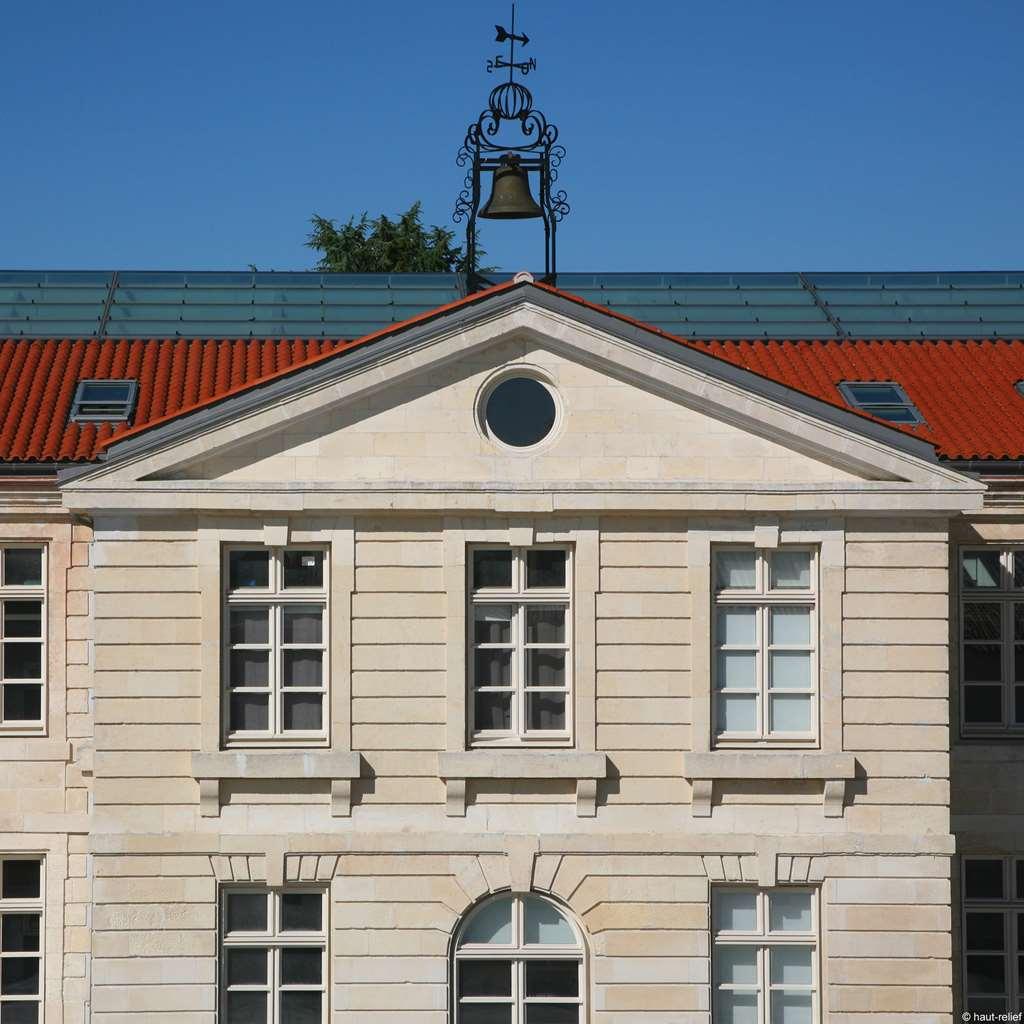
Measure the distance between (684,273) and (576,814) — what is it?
10.9m

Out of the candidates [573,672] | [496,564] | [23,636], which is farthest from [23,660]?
[573,672]

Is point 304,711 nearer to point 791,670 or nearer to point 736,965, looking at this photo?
point 791,670

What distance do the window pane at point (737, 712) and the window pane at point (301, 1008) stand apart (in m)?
Answer: 5.20

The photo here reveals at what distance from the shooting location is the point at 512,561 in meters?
19.4

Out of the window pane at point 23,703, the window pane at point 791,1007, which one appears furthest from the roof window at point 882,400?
the window pane at point 23,703

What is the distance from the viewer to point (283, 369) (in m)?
21.7

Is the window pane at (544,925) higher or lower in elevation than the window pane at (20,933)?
higher

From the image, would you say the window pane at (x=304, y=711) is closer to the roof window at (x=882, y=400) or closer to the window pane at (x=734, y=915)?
the window pane at (x=734, y=915)

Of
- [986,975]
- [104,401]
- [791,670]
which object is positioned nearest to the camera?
[791,670]

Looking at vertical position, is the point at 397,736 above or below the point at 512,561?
below

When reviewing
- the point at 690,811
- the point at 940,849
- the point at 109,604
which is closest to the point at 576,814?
the point at 690,811

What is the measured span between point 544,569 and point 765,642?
99.0 inches

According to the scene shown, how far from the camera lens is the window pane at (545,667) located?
19.4 metres

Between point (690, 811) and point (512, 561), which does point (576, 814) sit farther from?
point (512, 561)
